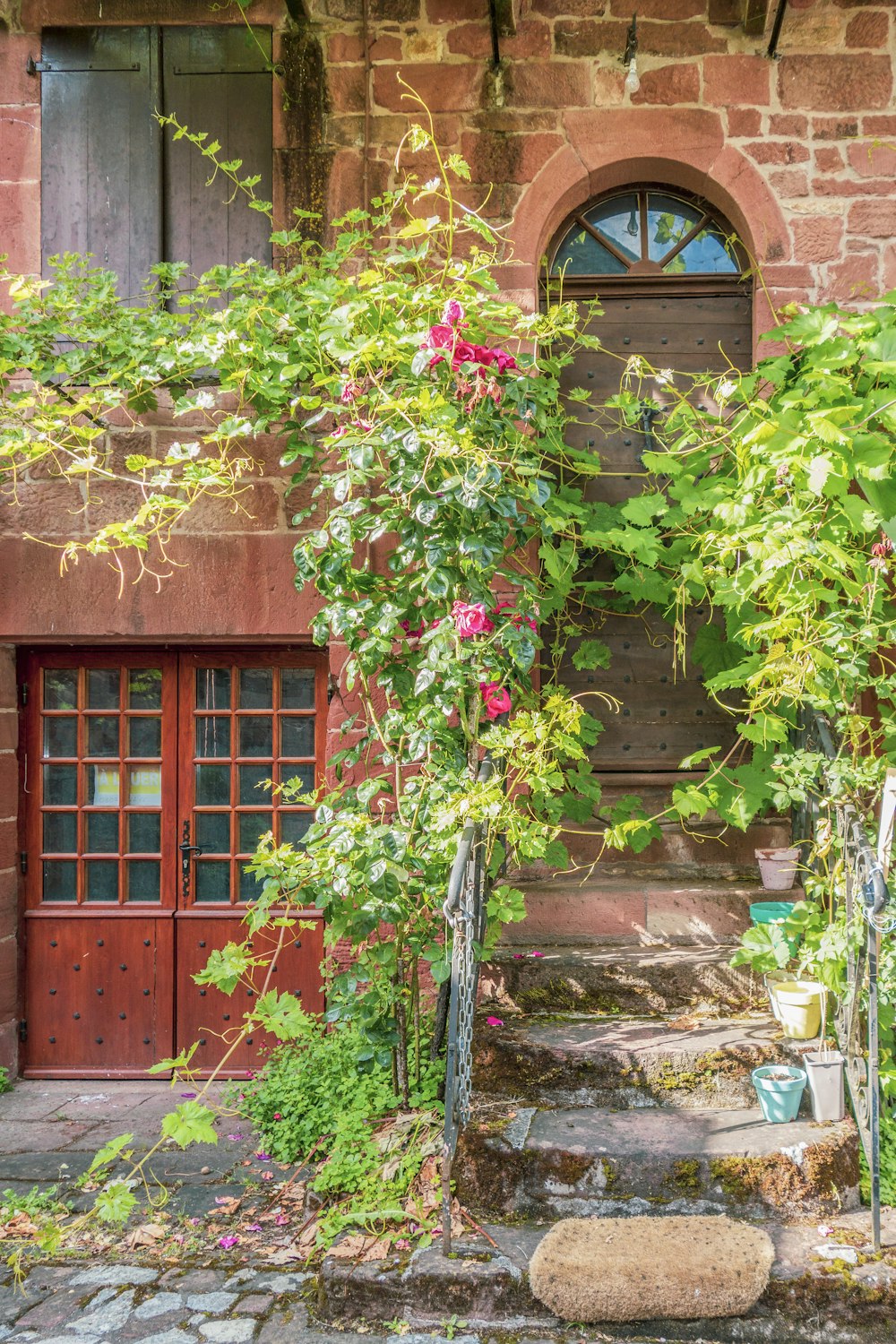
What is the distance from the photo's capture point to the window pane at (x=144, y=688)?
514cm

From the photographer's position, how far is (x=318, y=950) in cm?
500

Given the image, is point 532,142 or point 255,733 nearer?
point 532,142

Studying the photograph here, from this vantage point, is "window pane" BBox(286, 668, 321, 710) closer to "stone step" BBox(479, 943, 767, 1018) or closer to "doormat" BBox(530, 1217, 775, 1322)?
"stone step" BBox(479, 943, 767, 1018)

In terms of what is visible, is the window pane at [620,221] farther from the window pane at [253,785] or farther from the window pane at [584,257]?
the window pane at [253,785]

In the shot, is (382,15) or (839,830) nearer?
(839,830)

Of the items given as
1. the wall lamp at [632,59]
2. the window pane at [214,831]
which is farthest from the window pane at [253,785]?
the wall lamp at [632,59]

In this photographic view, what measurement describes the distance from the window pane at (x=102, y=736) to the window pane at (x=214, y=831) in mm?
555

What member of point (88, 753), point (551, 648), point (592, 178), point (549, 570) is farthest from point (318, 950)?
point (592, 178)

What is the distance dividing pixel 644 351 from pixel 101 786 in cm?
340

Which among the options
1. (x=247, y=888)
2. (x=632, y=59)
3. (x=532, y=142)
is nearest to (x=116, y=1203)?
(x=247, y=888)

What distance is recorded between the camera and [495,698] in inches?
144

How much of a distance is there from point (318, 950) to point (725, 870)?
6.43 feet

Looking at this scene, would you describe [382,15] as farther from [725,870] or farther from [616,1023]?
[616,1023]

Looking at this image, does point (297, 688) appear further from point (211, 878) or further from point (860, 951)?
point (860, 951)
